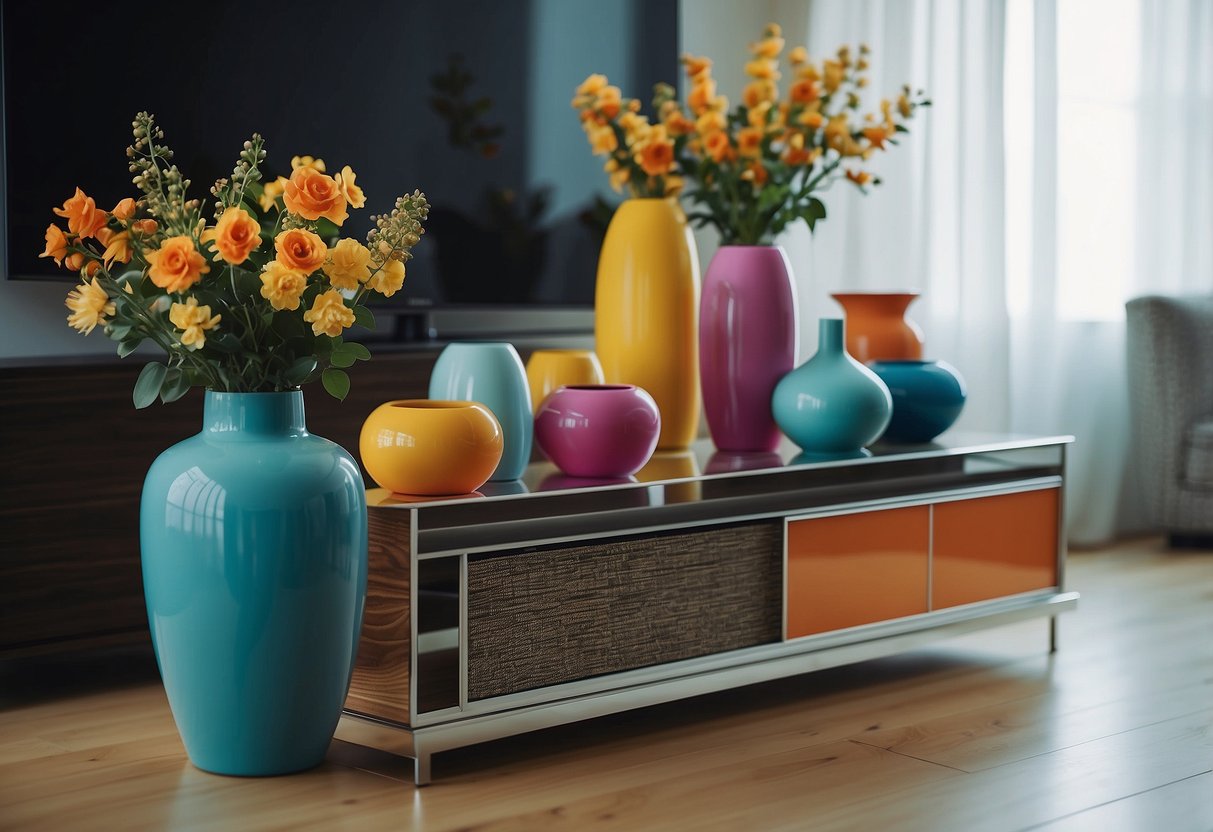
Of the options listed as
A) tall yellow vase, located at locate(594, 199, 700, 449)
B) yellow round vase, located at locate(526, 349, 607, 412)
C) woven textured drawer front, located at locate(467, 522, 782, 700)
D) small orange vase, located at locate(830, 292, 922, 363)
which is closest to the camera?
woven textured drawer front, located at locate(467, 522, 782, 700)

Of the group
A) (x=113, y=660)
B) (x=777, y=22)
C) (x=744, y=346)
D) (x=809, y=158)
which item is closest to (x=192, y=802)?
(x=113, y=660)

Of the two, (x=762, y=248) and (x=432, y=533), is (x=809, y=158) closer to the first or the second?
(x=762, y=248)

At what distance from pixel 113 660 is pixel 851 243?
2688 millimetres

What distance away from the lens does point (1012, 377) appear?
14.7ft

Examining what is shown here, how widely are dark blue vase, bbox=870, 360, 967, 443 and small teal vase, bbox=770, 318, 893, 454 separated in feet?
0.59

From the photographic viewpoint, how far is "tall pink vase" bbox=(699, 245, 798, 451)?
106 inches

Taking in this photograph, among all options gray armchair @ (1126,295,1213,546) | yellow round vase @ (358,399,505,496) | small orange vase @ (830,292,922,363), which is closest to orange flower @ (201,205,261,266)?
yellow round vase @ (358,399,505,496)

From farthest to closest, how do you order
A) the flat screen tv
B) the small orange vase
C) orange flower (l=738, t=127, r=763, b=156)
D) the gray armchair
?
the gray armchair → the small orange vase → the flat screen tv → orange flower (l=738, t=127, r=763, b=156)

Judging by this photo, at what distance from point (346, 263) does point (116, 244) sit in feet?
1.03

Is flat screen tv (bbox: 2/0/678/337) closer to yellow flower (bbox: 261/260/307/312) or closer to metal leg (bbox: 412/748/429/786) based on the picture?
yellow flower (bbox: 261/260/307/312)

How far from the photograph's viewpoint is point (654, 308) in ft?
8.79

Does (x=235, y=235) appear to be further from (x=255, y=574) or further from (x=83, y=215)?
(x=255, y=574)

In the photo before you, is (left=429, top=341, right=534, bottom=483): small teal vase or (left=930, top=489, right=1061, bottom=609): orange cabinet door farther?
(left=930, top=489, right=1061, bottom=609): orange cabinet door

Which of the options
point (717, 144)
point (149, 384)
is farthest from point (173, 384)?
point (717, 144)
